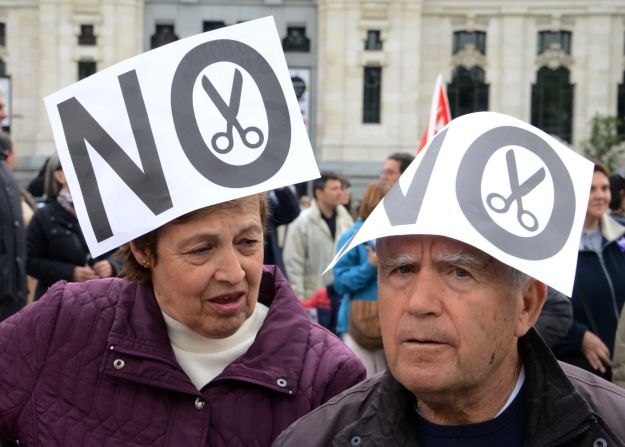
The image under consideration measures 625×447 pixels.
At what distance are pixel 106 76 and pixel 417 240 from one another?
105cm

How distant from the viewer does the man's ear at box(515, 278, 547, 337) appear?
2.16 meters

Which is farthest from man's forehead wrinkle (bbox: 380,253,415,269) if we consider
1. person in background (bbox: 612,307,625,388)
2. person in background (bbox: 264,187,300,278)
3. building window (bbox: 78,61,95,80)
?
building window (bbox: 78,61,95,80)

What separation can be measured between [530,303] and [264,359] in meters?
0.77

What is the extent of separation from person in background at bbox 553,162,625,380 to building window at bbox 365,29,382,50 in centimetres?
3404

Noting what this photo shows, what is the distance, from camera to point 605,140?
3606cm

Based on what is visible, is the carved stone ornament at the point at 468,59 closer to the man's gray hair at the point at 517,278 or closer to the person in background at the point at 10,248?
the person in background at the point at 10,248

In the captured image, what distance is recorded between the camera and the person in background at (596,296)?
562 cm

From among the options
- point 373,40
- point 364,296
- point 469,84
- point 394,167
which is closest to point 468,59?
point 469,84

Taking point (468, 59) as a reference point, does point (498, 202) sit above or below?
below

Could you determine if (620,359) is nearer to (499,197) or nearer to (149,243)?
(149,243)

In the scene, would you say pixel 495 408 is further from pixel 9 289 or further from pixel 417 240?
pixel 9 289

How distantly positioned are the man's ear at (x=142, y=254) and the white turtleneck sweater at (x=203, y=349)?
0.15 m

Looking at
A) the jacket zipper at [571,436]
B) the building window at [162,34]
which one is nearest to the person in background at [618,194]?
the jacket zipper at [571,436]

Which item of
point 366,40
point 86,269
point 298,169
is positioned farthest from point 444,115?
point 366,40
